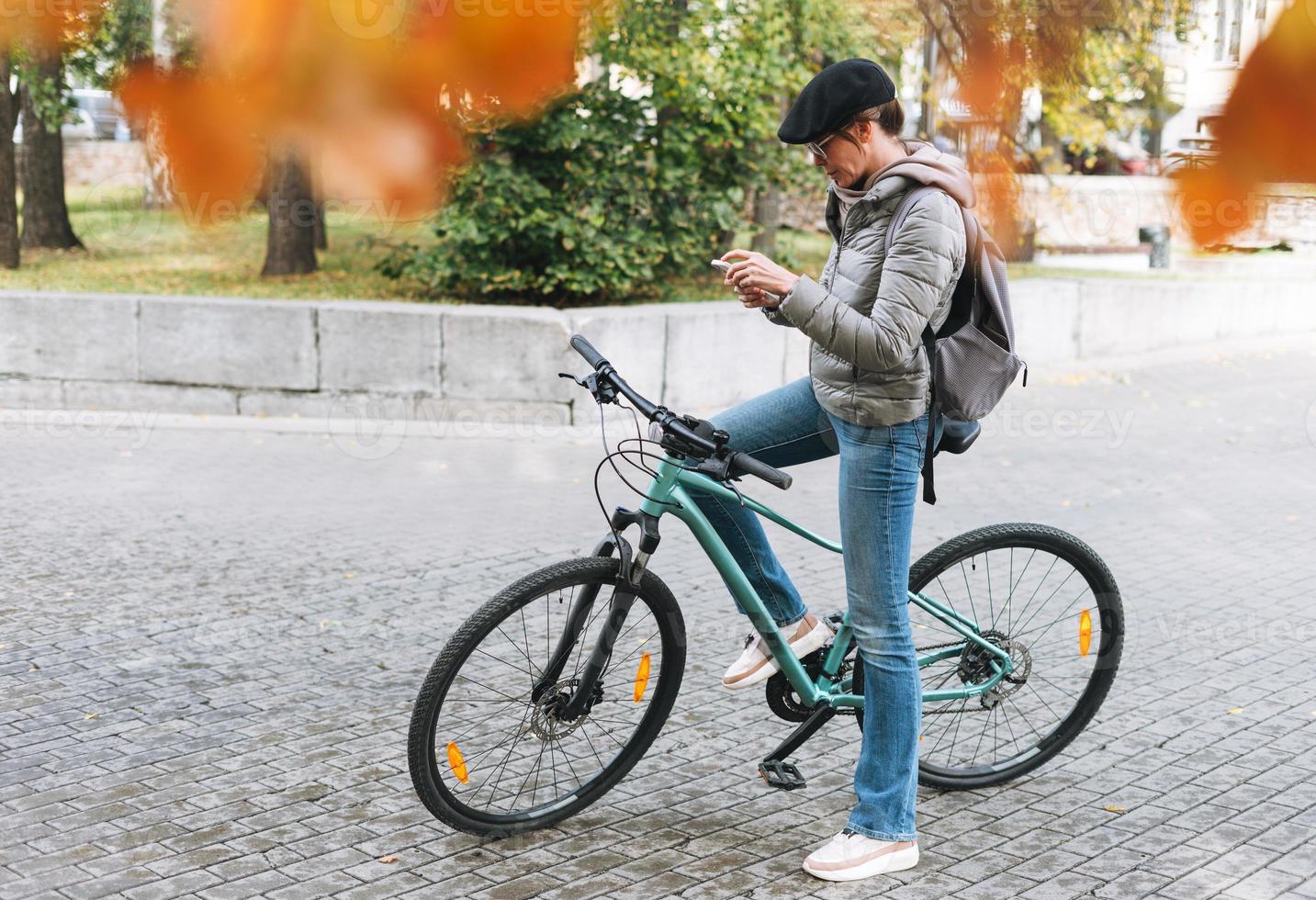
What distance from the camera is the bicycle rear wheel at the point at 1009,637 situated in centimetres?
356

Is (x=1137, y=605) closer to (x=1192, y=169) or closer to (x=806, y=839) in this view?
(x=806, y=839)

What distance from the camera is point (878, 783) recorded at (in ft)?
10.5

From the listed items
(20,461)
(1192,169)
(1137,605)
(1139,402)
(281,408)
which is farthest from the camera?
(1139,402)

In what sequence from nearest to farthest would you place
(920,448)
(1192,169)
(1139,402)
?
(1192,169) < (920,448) < (1139,402)

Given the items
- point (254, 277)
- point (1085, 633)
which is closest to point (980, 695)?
point (1085, 633)

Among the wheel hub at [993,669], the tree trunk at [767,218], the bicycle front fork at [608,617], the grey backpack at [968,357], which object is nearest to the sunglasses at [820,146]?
the grey backpack at [968,357]

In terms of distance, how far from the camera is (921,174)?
254 cm

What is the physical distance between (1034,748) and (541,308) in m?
5.81

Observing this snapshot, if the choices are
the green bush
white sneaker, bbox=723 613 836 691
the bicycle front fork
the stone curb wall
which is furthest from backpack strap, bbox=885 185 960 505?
the stone curb wall

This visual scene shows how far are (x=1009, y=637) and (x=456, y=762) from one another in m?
1.39

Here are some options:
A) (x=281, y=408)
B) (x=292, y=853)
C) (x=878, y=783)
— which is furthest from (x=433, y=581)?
(x=281, y=408)

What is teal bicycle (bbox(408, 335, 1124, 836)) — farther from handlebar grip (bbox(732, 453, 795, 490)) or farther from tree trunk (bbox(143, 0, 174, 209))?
tree trunk (bbox(143, 0, 174, 209))

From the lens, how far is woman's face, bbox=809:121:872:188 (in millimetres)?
2846

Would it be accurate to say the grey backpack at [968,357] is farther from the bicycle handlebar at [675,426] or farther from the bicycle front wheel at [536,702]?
the bicycle front wheel at [536,702]
